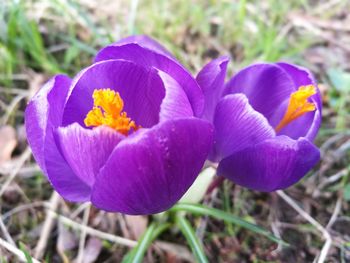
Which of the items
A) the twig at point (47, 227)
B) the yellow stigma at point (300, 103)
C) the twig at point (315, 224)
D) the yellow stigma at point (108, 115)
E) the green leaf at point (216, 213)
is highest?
the yellow stigma at point (300, 103)

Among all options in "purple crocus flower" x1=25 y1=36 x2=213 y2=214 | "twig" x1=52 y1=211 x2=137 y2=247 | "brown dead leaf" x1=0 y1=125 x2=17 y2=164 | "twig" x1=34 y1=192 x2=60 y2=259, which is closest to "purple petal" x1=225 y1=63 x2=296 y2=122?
"purple crocus flower" x1=25 y1=36 x2=213 y2=214

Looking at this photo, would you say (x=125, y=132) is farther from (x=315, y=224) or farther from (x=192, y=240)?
(x=315, y=224)

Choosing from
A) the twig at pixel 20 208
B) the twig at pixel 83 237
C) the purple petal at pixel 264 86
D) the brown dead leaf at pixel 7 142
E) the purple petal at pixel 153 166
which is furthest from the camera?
the brown dead leaf at pixel 7 142

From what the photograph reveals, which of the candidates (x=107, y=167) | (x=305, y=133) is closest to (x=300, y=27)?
(x=305, y=133)

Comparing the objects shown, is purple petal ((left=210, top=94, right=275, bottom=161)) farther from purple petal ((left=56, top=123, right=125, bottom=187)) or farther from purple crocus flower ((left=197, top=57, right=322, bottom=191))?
purple petal ((left=56, top=123, right=125, bottom=187))

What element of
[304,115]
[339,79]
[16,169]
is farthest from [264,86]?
[16,169]

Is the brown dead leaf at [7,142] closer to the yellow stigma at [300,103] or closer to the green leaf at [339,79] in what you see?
the yellow stigma at [300,103]

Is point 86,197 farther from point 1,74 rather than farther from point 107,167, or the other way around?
point 1,74

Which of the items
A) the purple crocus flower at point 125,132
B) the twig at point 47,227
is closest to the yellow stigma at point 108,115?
the purple crocus flower at point 125,132
